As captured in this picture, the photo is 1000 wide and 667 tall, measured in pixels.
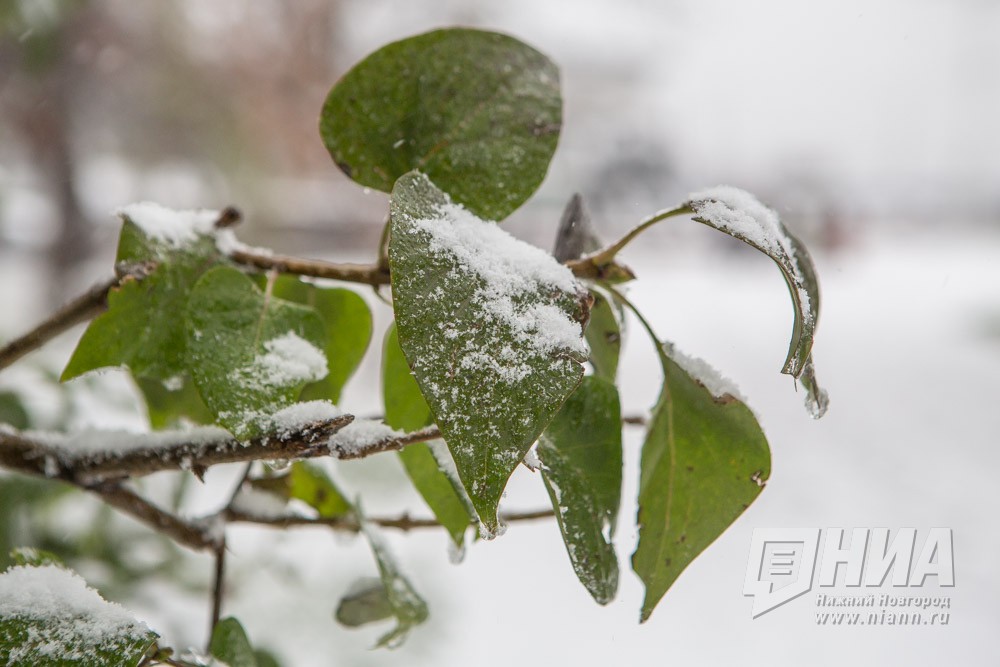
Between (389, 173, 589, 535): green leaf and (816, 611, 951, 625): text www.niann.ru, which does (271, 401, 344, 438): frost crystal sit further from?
(816, 611, 951, 625): text www.niann.ru

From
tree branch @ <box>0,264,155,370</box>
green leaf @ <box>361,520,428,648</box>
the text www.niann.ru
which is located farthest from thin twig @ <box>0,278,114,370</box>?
the text www.niann.ru

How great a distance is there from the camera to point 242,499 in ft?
0.83

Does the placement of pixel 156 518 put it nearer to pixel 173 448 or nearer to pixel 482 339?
pixel 173 448

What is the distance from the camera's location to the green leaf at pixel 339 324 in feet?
0.69

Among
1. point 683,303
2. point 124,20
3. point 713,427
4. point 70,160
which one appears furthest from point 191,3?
point 713,427

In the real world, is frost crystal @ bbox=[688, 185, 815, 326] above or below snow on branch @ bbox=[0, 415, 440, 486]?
above

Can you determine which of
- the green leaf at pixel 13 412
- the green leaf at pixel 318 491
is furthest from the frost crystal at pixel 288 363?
the green leaf at pixel 13 412

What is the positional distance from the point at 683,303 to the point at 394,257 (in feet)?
2.35

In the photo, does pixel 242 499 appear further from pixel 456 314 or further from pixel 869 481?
pixel 869 481

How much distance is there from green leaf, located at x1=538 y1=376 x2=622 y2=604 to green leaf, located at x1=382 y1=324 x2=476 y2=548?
0.10 feet

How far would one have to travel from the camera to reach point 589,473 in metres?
0.17

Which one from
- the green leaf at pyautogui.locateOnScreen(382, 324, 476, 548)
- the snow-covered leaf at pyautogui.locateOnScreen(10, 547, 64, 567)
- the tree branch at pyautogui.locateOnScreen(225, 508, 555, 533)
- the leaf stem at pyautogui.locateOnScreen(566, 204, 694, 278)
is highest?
the leaf stem at pyautogui.locateOnScreen(566, 204, 694, 278)

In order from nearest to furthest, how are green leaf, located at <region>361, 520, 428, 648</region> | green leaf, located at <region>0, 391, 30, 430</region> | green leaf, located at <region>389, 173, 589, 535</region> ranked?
green leaf, located at <region>389, 173, 589, 535</region>, green leaf, located at <region>361, 520, 428, 648</region>, green leaf, located at <region>0, 391, 30, 430</region>

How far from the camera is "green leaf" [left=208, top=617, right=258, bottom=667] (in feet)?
0.62
